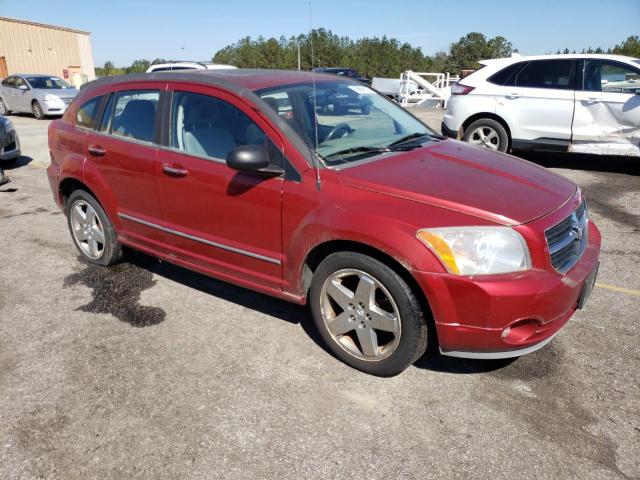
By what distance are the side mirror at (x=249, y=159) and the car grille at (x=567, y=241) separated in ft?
5.24

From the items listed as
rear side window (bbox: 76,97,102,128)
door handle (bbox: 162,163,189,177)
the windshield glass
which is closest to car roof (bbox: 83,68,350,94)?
rear side window (bbox: 76,97,102,128)

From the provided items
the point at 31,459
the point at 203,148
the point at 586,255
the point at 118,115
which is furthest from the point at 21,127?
the point at 586,255

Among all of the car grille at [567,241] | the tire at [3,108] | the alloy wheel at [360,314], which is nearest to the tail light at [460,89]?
the car grille at [567,241]

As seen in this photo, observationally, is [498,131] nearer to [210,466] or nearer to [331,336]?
[331,336]

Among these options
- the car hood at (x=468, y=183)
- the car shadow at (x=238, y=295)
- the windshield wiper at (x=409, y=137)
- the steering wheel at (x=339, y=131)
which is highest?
the steering wheel at (x=339, y=131)

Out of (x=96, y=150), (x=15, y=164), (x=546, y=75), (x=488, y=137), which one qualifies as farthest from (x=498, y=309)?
(x=15, y=164)

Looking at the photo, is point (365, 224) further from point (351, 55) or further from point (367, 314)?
point (351, 55)

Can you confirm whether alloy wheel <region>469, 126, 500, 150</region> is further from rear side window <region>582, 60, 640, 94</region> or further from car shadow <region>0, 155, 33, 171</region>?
car shadow <region>0, 155, 33, 171</region>

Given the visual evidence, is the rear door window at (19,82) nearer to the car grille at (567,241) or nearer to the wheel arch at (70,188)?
the wheel arch at (70,188)

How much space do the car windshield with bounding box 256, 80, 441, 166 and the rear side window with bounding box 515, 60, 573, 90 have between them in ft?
15.7

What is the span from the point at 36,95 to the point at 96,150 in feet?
51.6

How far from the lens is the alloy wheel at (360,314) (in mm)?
2822

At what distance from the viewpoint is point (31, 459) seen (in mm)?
2418

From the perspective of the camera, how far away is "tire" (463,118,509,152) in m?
8.24
